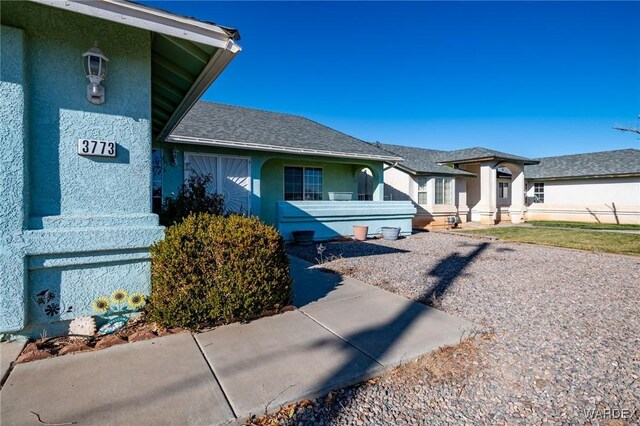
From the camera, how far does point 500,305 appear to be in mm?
4867

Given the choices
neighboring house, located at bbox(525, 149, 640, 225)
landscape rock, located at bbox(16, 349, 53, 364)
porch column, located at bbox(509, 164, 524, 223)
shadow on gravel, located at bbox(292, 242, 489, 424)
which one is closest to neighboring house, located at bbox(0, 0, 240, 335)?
landscape rock, located at bbox(16, 349, 53, 364)

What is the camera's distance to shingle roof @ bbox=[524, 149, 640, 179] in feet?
67.6


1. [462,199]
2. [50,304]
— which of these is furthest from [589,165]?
[50,304]

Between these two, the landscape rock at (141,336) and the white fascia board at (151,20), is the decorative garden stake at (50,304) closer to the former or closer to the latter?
the landscape rock at (141,336)

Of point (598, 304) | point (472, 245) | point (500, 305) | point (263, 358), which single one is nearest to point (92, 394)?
point (263, 358)

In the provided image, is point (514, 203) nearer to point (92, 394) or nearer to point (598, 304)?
point (598, 304)

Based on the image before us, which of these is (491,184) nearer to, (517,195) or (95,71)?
(517,195)

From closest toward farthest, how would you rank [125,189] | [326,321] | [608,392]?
[608,392], [125,189], [326,321]

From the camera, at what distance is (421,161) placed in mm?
19703

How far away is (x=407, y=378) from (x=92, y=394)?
2581mm

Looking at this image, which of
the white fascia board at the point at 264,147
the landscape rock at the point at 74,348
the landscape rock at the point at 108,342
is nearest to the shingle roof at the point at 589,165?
the white fascia board at the point at 264,147

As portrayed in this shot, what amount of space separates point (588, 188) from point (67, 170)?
27724mm

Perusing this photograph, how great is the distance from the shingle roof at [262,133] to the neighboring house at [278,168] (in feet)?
0.11

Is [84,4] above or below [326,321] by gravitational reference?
above
